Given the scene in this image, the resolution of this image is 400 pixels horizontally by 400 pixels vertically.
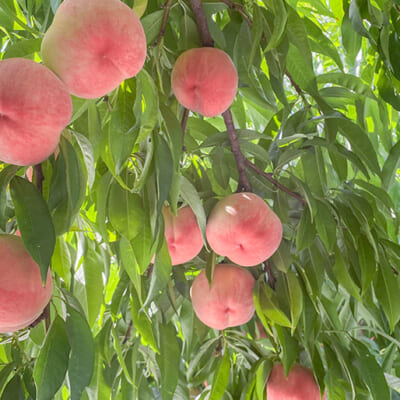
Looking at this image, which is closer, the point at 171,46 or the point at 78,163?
the point at 78,163

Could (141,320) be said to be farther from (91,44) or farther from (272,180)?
(91,44)

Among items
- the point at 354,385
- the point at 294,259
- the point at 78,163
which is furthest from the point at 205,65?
the point at 354,385

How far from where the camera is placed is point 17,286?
2.03 feet

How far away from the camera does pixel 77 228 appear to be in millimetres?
868

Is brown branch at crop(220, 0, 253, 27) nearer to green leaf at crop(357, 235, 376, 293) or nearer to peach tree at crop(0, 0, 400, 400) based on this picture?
peach tree at crop(0, 0, 400, 400)

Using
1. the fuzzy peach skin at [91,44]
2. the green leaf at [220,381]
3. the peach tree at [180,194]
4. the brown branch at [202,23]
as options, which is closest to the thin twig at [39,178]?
the peach tree at [180,194]

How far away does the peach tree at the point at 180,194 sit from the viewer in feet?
2.06

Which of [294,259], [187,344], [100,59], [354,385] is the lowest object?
[187,344]

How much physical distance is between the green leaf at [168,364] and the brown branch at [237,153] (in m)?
0.28

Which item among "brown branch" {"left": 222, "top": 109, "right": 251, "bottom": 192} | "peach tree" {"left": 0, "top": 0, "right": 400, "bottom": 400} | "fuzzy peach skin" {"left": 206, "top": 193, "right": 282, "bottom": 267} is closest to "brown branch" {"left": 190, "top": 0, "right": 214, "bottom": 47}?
"peach tree" {"left": 0, "top": 0, "right": 400, "bottom": 400}

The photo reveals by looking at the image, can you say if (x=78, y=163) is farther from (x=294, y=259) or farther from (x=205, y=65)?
(x=294, y=259)

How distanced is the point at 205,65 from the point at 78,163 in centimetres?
23

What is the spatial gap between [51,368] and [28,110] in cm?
26

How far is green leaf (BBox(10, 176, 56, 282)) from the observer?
0.58 m
